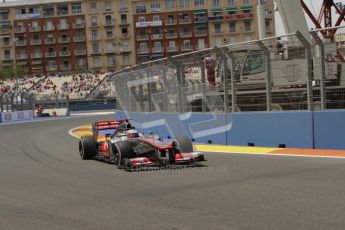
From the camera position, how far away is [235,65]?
46.8 feet

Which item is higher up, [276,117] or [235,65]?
[235,65]

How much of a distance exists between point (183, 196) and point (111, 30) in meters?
90.1

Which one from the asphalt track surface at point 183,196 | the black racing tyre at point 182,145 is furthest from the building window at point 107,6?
the black racing tyre at point 182,145

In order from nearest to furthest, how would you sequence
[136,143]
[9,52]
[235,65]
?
[136,143], [235,65], [9,52]

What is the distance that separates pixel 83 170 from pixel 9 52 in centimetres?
9304

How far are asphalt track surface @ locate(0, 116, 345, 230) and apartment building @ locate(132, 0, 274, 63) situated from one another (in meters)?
81.9

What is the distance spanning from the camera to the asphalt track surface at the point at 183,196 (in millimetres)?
6043

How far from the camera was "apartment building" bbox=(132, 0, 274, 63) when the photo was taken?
301 ft

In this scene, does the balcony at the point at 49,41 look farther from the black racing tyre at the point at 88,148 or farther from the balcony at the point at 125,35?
the black racing tyre at the point at 88,148

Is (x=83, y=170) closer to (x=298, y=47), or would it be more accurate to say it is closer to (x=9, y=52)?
(x=298, y=47)

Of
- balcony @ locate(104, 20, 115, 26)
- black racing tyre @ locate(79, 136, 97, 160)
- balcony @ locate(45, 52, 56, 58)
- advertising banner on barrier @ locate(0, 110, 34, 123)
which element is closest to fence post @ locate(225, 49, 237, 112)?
black racing tyre @ locate(79, 136, 97, 160)

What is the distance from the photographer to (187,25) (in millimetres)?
93375

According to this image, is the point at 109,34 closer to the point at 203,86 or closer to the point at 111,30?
the point at 111,30

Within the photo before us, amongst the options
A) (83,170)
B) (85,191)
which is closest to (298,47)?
(83,170)
